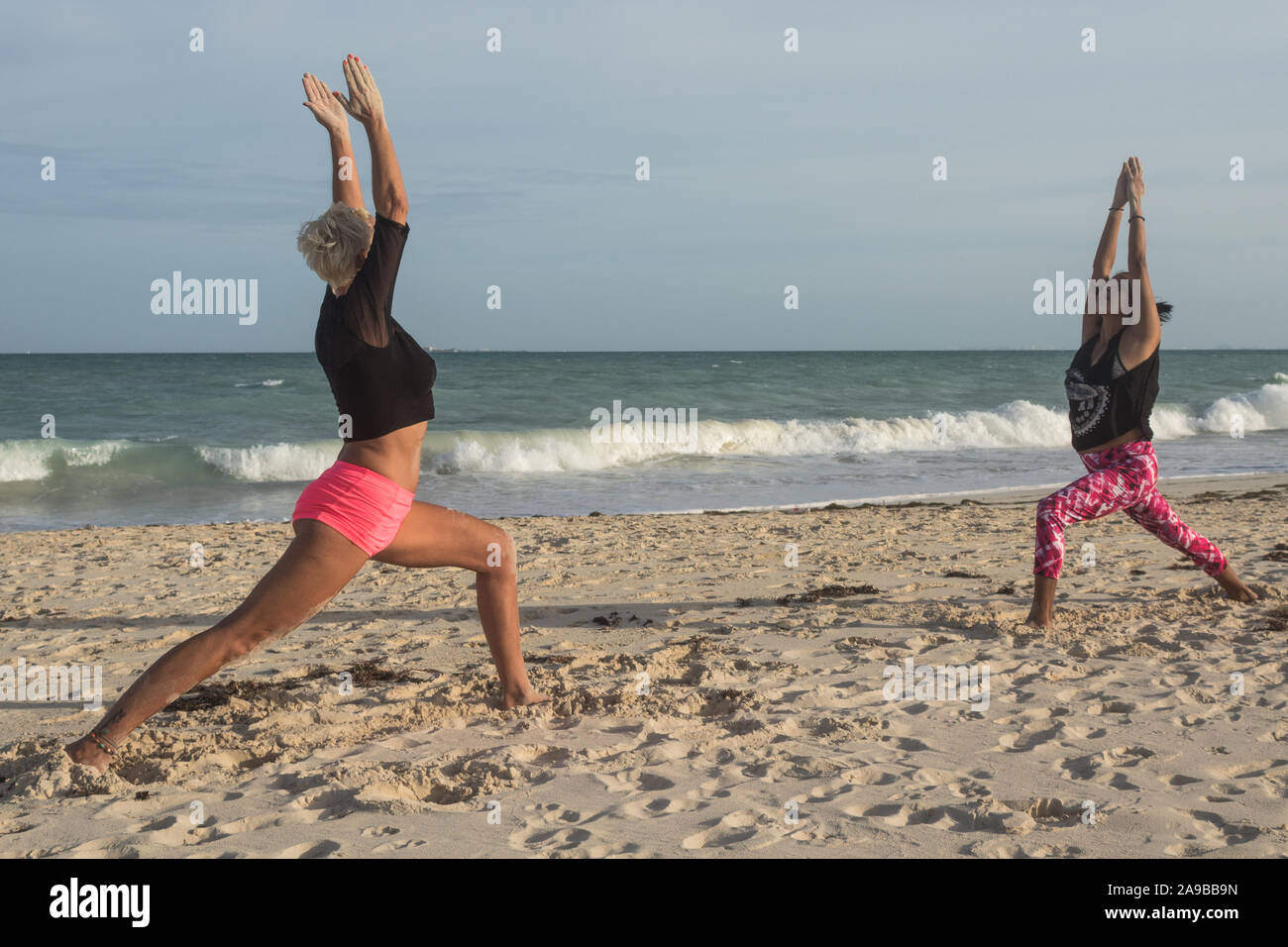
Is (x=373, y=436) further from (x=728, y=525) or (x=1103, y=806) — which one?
(x=728, y=525)

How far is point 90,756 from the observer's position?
3467 mm

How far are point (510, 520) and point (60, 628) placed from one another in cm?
567

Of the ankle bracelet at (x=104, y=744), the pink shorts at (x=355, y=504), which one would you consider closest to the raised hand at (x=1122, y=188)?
the pink shorts at (x=355, y=504)

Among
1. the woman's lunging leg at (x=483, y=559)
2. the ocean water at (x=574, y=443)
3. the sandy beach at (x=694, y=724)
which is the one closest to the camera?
the sandy beach at (x=694, y=724)

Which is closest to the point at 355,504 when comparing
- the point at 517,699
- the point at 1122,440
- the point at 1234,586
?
the point at 517,699

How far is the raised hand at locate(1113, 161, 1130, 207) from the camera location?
211 inches

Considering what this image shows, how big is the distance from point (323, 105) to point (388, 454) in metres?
1.18

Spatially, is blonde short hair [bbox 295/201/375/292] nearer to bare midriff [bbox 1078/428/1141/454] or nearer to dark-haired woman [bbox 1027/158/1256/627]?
dark-haired woman [bbox 1027/158/1256/627]

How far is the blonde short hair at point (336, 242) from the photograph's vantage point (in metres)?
3.22

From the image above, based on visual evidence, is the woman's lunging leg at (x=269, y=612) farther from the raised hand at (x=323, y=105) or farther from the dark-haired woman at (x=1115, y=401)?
the dark-haired woman at (x=1115, y=401)

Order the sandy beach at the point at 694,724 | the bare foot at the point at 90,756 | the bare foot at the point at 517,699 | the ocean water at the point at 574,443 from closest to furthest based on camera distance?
the sandy beach at the point at 694,724 < the bare foot at the point at 90,756 < the bare foot at the point at 517,699 < the ocean water at the point at 574,443

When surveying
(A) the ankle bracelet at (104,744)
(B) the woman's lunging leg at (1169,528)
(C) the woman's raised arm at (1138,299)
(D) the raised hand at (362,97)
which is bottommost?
(A) the ankle bracelet at (104,744)

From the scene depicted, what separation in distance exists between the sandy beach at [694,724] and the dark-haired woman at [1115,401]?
553 millimetres

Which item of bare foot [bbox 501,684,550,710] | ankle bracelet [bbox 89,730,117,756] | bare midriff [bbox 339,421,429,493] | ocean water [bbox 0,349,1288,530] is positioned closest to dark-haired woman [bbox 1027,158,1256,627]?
bare foot [bbox 501,684,550,710]
